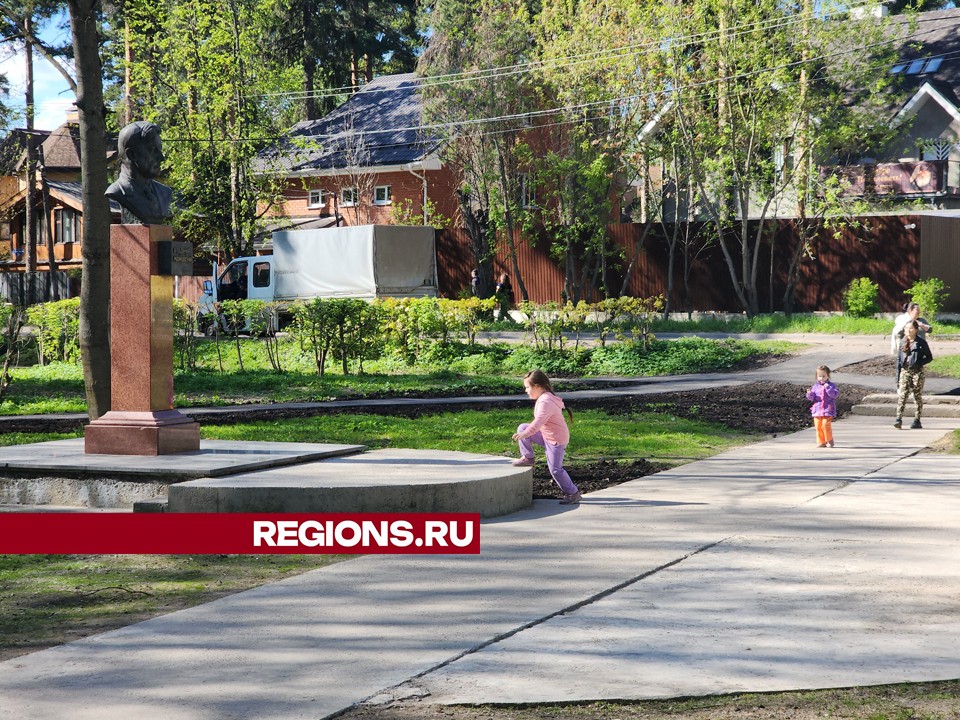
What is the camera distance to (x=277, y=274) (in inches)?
1453

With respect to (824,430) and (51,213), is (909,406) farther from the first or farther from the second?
(51,213)

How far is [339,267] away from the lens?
116 feet

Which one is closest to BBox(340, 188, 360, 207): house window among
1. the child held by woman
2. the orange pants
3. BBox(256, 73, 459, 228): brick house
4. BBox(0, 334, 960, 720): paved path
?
BBox(256, 73, 459, 228): brick house

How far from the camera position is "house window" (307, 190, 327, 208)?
176 ft

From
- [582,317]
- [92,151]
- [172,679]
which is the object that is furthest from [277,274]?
[172,679]

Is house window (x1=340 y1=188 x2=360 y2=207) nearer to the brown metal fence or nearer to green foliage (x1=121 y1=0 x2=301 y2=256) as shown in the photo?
green foliage (x1=121 y1=0 x2=301 y2=256)

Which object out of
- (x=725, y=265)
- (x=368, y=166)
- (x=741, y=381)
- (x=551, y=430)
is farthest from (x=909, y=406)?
(x=368, y=166)

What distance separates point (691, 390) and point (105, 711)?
1577 centimetres

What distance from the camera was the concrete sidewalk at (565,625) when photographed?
17.9 feet

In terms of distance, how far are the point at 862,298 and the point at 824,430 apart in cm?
→ 1866

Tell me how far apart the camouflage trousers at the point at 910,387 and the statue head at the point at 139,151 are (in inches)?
398

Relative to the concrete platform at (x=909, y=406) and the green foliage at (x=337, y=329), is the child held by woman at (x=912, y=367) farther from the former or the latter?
the green foliage at (x=337, y=329)

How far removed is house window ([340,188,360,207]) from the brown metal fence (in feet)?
31.8

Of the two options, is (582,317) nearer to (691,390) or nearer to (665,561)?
(691,390)
